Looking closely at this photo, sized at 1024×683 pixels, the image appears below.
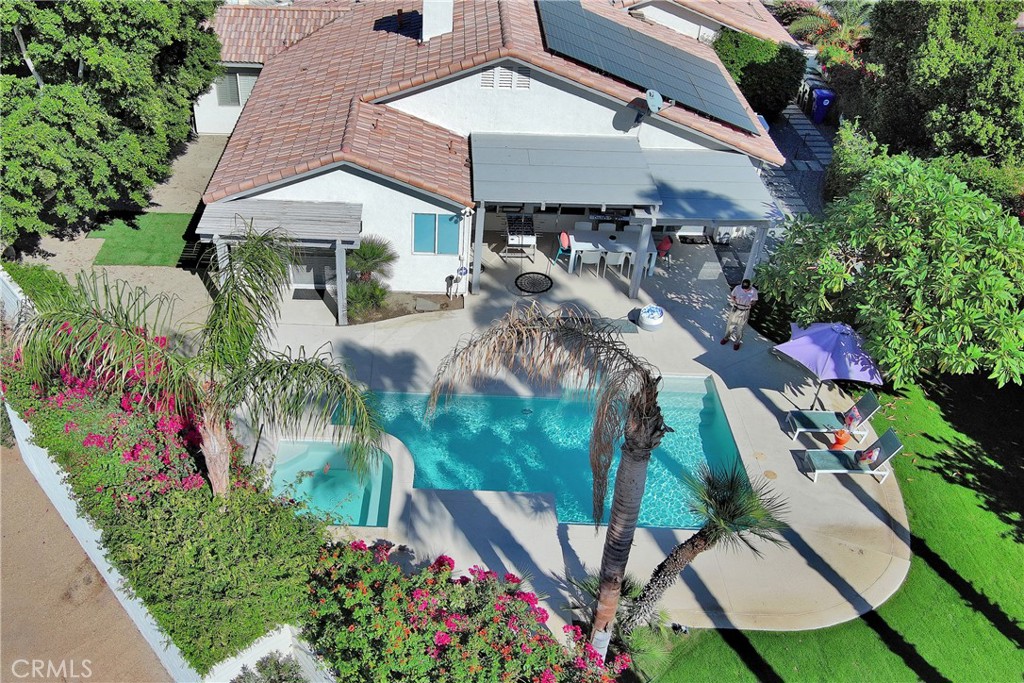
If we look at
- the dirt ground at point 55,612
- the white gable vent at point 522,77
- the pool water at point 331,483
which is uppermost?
the white gable vent at point 522,77

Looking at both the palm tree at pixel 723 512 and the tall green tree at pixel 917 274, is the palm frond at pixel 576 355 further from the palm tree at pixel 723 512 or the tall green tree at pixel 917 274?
the tall green tree at pixel 917 274

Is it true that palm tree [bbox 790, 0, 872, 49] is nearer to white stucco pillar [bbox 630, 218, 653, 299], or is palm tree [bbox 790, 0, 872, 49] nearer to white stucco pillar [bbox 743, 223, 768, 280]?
white stucco pillar [bbox 743, 223, 768, 280]

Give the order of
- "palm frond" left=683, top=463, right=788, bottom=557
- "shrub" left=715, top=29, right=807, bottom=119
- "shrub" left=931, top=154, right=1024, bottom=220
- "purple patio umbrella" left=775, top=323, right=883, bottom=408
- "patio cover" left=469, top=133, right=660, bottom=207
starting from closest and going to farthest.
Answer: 1. "palm frond" left=683, top=463, right=788, bottom=557
2. "purple patio umbrella" left=775, top=323, right=883, bottom=408
3. "patio cover" left=469, top=133, right=660, bottom=207
4. "shrub" left=931, top=154, right=1024, bottom=220
5. "shrub" left=715, top=29, right=807, bottom=119

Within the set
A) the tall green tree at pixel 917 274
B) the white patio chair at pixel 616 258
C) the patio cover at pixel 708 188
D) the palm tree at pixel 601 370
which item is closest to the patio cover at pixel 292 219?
the white patio chair at pixel 616 258

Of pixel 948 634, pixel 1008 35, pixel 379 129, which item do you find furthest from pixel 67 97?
pixel 1008 35

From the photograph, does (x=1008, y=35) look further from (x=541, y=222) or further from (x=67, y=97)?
(x=67, y=97)

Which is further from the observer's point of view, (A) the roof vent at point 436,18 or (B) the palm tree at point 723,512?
(A) the roof vent at point 436,18

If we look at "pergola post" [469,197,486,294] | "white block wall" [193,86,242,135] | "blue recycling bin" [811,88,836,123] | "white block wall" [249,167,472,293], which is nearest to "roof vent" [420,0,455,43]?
"pergola post" [469,197,486,294]
